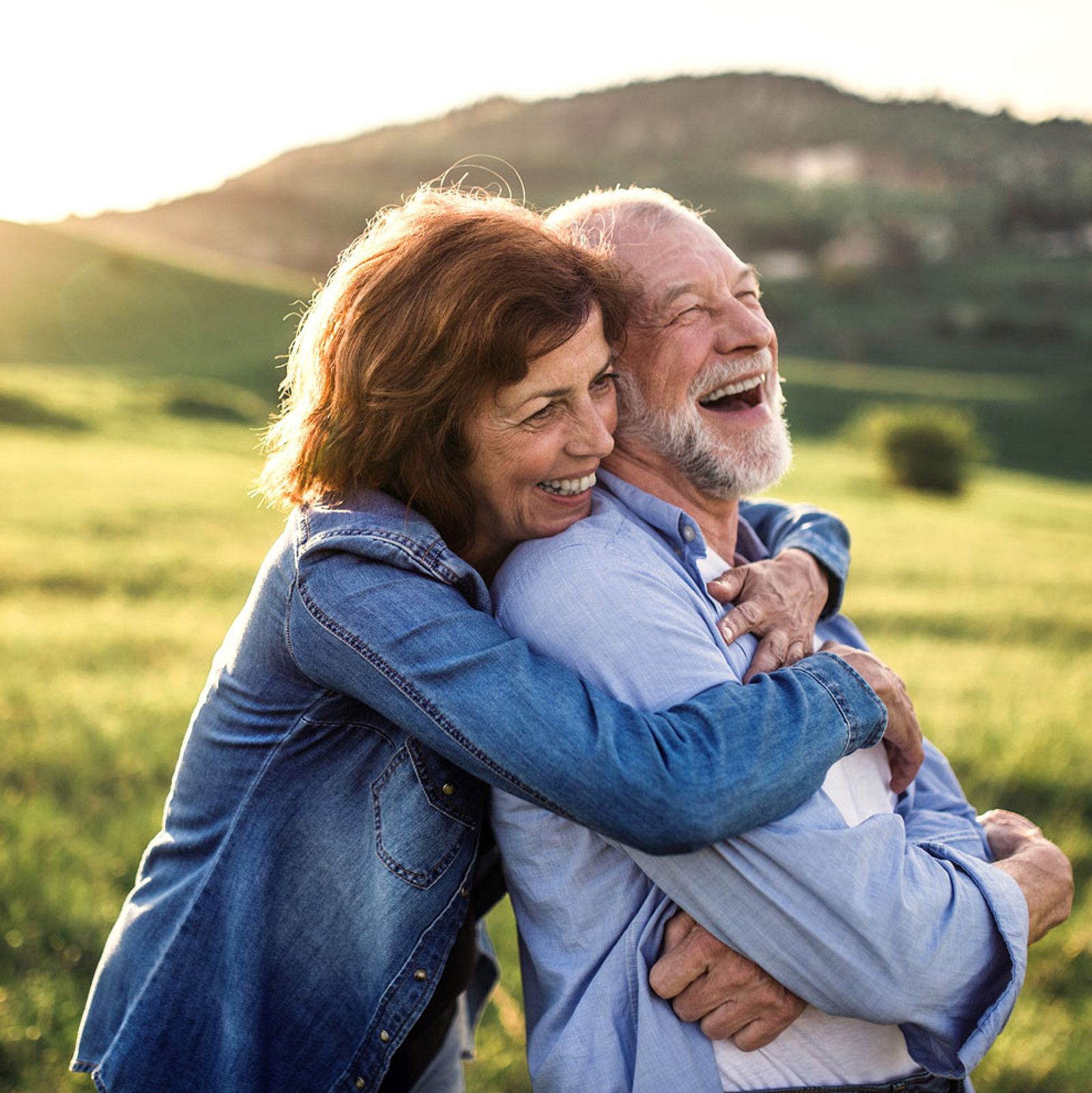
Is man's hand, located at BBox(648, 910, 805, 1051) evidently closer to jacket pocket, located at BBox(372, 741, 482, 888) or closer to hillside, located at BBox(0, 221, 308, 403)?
jacket pocket, located at BBox(372, 741, 482, 888)

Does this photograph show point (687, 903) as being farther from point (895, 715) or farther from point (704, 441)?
point (704, 441)

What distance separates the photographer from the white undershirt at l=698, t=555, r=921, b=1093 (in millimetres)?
2158

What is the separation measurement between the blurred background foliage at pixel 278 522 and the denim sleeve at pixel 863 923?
195 centimetres

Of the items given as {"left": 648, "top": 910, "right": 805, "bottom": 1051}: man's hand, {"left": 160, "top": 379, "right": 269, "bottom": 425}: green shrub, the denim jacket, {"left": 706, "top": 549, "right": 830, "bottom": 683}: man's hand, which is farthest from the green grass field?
{"left": 160, "top": 379, "right": 269, "bottom": 425}: green shrub

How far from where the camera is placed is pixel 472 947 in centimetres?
288

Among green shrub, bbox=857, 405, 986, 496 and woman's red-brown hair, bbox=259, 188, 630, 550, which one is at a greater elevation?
woman's red-brown hair, bbox=259, 188, 630, 550

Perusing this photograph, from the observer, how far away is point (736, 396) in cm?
308

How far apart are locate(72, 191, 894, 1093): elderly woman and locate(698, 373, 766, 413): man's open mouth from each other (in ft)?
1.82

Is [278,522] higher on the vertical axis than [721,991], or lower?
lower

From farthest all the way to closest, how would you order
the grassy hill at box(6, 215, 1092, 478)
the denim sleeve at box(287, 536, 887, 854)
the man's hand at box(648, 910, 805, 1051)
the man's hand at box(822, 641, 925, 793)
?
the grassy hill at box(6, 215, 1092, 478) → the man's hand at box(822, 641, 925, 793) → the man's hand at box(648, 910, 805, 1051) → the denim sleeve at box(287, 536, 887, 854)

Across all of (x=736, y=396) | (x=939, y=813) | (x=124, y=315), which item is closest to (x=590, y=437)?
(x=736, y=396)

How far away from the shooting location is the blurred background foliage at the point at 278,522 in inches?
167

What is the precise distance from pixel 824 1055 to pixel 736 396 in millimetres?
1754

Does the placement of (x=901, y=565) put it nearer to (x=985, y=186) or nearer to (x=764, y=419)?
(x=764, y=419)
